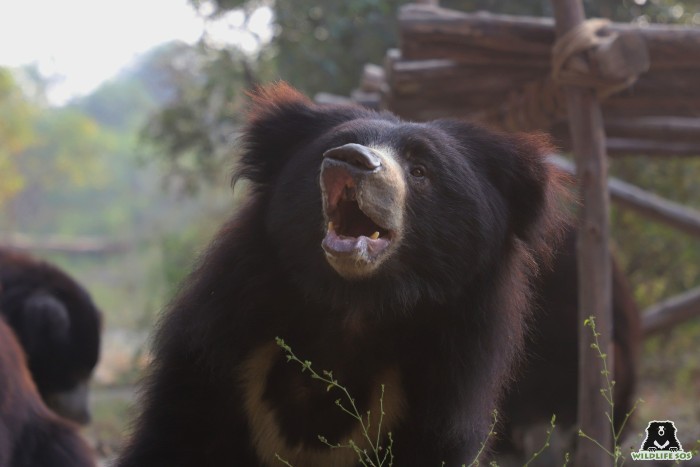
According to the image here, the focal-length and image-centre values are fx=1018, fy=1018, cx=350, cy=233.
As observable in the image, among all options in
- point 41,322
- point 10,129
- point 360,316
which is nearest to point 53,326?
point 41,322

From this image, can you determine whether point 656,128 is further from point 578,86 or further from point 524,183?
point 524,183

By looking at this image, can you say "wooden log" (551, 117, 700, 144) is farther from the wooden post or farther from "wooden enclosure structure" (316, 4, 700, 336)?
the wooden post

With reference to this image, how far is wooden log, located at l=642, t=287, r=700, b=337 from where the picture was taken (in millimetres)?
7273

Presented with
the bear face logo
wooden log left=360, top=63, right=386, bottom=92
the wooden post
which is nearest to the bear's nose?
the bear face logo

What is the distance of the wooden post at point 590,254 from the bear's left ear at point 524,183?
4.02ft

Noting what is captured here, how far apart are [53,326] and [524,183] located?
335cm

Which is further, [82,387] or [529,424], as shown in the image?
[82,387]

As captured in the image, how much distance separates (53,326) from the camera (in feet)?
18.1

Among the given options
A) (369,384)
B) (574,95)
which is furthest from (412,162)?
(574,95)

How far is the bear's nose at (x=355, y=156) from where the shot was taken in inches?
96.7

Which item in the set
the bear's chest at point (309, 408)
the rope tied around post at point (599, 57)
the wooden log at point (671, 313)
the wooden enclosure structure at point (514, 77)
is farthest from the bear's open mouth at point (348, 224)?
the wooden log at point (671, 313)

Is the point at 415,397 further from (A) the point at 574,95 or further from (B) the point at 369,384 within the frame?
(A) the point at 574,95

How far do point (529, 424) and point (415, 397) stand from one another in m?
2.37

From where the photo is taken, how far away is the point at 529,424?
5.13 metres
